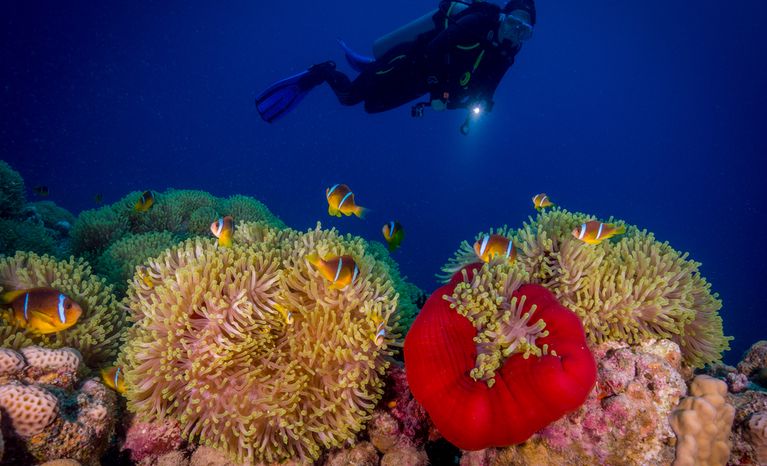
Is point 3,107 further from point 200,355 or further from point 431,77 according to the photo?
point 200,355

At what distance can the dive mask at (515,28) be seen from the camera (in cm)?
717

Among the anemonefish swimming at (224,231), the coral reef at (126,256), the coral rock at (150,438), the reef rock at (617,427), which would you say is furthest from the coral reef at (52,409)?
the reef rock at (617,427)

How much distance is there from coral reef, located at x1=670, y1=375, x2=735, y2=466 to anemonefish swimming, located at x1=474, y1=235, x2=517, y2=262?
1304 mm

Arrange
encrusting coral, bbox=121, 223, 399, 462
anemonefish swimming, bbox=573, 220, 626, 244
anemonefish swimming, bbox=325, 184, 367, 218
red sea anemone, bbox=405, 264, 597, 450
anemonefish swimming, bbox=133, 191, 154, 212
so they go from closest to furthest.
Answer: red sea anemone, bbox=405, 264, 597, 450 < encrusting coral, bbox=121, 223, 399, 462 < anemonefish swimming, bbox=573, 220, 626, 244 < anemonefish swimming, bbox=325, 184, 367, 218 < anemonefish swimming, bbox=133, 191, 154, 212

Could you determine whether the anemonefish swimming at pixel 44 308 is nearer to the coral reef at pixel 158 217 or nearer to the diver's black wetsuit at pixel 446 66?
the coral reef at pixel 158 217

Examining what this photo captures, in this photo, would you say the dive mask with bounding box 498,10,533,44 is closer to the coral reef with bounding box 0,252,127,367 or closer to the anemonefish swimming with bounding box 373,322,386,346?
the anemonefish swimming with bounding box 373,322,386,346

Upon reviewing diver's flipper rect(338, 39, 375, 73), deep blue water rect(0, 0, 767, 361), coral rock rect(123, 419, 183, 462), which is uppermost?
deep blue water rect(0, 0, 767, 361)

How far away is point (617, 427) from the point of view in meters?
2.11

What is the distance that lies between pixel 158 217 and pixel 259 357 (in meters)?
4.76

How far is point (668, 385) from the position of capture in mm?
2236

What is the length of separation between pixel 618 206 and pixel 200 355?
98.2 metres

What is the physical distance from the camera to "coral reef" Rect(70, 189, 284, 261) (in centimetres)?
546

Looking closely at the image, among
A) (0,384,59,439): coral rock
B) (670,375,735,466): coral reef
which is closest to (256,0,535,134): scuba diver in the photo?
(670,375,735,466): coral reef

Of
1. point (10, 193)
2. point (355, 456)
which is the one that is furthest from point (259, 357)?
point (10, 193)
